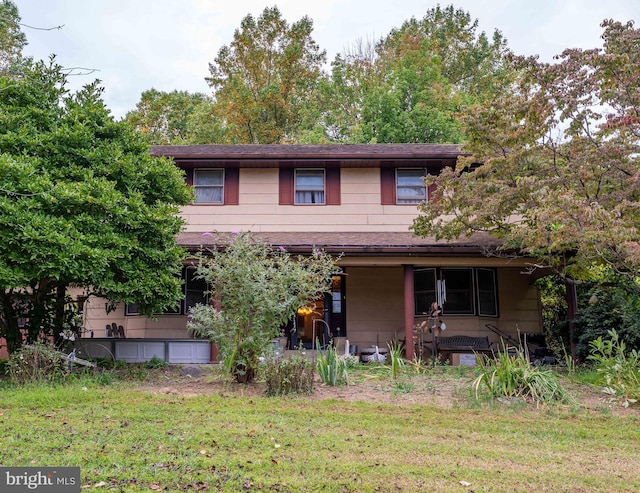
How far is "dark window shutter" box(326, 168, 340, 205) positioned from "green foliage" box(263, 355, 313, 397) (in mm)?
6205

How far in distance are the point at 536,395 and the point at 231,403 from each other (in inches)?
160

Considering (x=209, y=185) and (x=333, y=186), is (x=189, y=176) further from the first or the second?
(x=333, y=186)

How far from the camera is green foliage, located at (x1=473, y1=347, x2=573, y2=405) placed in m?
7.30

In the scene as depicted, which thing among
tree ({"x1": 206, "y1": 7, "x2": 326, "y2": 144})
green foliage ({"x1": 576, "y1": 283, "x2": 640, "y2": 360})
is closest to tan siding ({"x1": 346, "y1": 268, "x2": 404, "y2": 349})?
green foliage ({"x1": 576, "y1": 283, "x2": 640, "y2": 360})

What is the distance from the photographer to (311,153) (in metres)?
13.1

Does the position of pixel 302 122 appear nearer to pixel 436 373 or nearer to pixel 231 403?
pixel 436 373

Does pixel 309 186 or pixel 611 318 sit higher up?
pixel 309 186

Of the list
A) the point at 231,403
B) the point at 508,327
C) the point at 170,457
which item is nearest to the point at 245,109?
the point at 508,327

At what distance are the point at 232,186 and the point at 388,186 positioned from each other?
Answer: 387 centimetres

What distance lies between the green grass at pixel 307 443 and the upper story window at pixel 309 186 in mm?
6886

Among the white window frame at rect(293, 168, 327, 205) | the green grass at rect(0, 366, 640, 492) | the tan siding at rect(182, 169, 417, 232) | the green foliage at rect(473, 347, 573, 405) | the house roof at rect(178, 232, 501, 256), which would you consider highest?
the white window frame at rect(293, 168, 327, 205)

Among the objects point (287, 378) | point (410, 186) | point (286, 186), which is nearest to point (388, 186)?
point (410, 186)

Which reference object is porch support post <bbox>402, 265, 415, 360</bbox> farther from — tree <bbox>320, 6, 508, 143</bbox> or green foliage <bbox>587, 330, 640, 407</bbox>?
tree <bbox>320, 6, 508, 143</bbox>

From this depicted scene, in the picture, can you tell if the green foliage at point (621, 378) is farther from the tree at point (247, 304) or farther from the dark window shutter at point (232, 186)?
the dark window shutter at point (232, 186)
